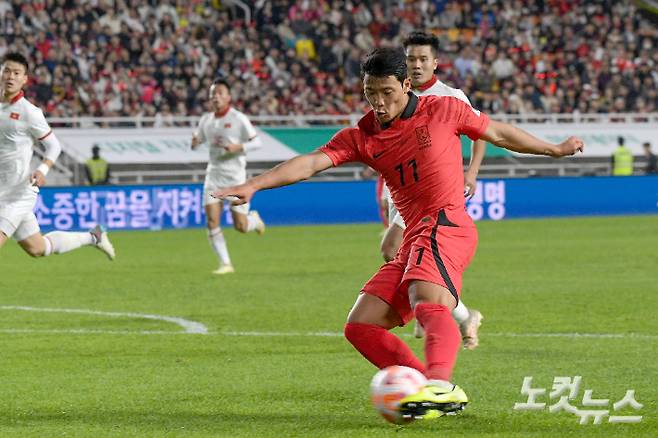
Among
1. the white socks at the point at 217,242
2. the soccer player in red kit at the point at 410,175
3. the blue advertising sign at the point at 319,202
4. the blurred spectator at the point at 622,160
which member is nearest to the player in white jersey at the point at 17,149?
the white socks at the point at 217,242

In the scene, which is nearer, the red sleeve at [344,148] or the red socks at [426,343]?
the red socks at [426,343]

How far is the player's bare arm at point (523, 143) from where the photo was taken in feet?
21.2

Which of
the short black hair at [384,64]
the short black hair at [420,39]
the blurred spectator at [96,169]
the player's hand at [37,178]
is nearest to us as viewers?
the short black hair at [384,64]

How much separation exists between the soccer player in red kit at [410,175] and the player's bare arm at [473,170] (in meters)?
2.64

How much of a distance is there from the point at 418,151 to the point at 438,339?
1.00 metres

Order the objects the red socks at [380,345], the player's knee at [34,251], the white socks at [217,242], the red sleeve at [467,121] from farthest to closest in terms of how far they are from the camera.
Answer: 1. the white socks at [217,242]
2. the player's knee at [34,251]
3. the red sleeve at [467,121]
4. the red socks at [380,345]

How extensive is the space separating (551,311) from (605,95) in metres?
24.1

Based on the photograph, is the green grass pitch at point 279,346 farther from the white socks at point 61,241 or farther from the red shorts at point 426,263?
the red shorts at point 426,263

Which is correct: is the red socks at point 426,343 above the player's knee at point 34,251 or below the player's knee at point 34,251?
above

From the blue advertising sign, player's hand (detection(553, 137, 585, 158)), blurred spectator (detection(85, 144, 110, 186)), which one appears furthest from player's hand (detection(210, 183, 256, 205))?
blurred spectator (detection(85, 144, 110, 186))

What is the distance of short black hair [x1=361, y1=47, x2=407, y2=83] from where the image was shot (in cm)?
610

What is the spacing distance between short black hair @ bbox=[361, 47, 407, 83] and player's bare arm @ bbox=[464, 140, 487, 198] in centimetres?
308

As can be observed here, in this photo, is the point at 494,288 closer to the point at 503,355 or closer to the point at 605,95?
the point at 503,355

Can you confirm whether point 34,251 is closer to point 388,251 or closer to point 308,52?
point 388,251
